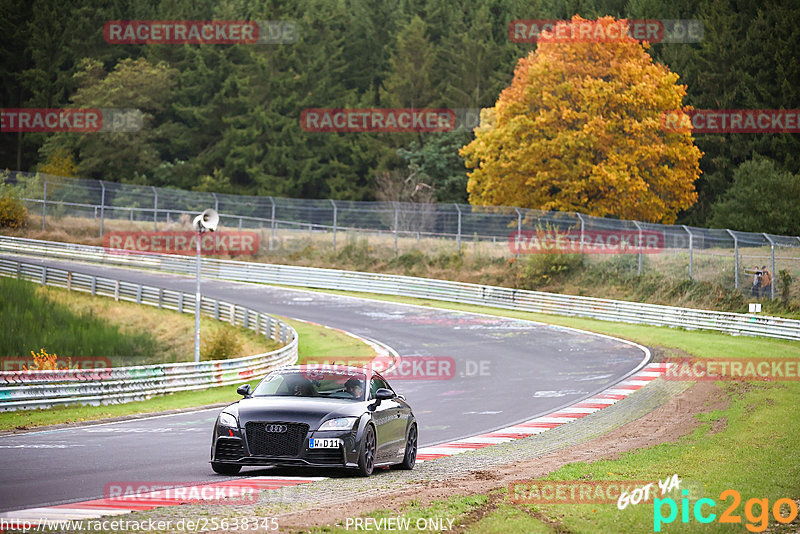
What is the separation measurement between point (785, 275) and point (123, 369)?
26.9 meters

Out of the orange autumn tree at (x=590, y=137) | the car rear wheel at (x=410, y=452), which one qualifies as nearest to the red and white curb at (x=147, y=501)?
the car rear wheel at (x=410, y=452)

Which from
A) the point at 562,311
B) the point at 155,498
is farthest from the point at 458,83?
the point at 155,498

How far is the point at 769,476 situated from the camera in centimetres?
1331

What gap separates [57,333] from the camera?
1289 inches

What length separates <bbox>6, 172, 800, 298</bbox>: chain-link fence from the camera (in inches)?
1657

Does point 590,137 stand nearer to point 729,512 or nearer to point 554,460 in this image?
point 554,460

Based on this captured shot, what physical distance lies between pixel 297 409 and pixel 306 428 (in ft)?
1.09

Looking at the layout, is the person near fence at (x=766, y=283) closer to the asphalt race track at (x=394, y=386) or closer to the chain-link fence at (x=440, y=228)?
the chain-link fence at (x=440, y=228)

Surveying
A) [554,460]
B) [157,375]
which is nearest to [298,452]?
[554,460]

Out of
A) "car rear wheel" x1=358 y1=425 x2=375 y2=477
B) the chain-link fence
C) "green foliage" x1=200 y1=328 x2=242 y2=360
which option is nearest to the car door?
"car rear wheel" x1=358 y1=425 x2=375 y2=477

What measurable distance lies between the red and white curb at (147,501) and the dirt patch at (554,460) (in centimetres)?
127

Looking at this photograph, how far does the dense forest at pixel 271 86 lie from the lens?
8056 centimetres
